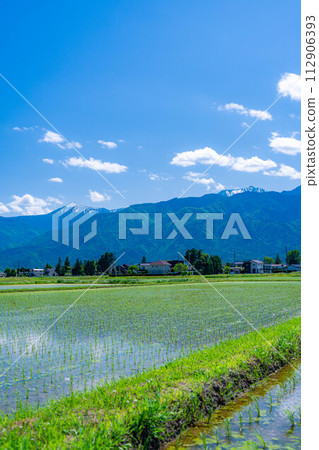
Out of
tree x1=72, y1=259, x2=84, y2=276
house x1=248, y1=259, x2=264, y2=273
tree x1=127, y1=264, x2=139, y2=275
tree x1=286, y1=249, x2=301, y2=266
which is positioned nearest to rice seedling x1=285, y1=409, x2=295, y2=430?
tree x1=127, y1=264, x2=139, y2=275

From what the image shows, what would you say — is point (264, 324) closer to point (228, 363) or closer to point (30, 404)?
point (228, 363)

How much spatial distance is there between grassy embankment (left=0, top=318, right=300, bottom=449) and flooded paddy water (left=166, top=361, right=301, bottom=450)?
0.18 m

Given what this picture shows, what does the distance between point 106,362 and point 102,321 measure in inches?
221

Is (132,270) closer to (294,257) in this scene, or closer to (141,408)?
(294,257)

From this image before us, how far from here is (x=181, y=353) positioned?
25.9ft

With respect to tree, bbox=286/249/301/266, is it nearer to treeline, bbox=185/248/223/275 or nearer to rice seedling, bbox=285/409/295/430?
treeline, bbox=185/248/223/275

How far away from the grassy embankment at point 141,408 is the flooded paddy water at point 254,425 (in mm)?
181

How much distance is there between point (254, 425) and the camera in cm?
458

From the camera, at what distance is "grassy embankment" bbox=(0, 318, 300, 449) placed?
3719 mm

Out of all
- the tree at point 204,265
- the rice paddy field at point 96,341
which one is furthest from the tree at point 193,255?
the rice paddy field at point 96,341

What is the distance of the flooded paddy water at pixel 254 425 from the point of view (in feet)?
13.5

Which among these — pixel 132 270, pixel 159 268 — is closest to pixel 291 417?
pixel 132 270
